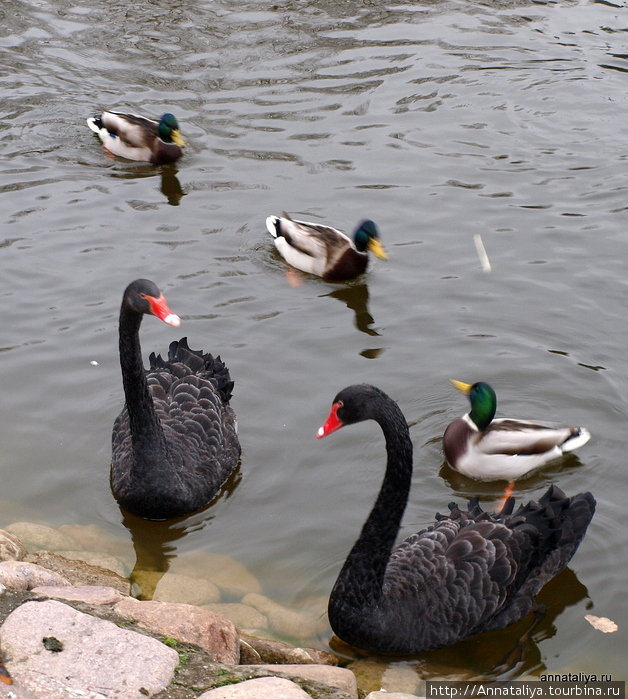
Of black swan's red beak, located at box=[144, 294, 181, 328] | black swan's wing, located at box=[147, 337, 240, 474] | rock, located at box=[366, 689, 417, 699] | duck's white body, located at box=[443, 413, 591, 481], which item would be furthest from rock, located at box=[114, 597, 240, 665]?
duck's white body, located at box=[443, 413, 591, 481]

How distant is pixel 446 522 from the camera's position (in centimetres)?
597

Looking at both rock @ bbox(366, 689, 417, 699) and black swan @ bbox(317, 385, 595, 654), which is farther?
black swan @ bbox(317, 385, 595, 654)

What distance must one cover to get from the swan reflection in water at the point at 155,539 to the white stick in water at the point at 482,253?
3.63m

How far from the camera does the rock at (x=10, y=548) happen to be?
5.61 m

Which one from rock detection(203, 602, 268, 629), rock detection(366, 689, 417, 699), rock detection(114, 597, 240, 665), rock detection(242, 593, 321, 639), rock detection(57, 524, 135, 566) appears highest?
rock detection(114, 597, 240, 665)

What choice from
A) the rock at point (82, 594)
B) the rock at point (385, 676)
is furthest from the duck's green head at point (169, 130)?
the rock at point (385, 676)

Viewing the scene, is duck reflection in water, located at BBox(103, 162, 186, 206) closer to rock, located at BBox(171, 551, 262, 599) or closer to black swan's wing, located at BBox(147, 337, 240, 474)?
black swan's wing, located at BBox(147, 337, 240, 474)

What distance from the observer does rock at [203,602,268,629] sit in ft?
18.9

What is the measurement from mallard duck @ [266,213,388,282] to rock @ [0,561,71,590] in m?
4.86

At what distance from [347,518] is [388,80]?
8.15 m

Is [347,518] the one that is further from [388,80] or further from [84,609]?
[388,80]

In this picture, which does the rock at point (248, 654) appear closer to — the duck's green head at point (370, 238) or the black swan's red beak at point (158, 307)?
the black swan's red beak at point (158, 307)

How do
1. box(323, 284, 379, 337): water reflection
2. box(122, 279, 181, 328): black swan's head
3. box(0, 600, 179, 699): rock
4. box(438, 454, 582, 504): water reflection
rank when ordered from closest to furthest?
box(0, 600, 179, 699): rock, box(122, 279, 181, 328): black swan's head, box(438, 454, 582, 504): water reflection, box(323, 284, 379, 337): water reflection

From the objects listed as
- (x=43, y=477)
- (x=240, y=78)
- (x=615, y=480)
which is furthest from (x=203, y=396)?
(x=240, y=78)
